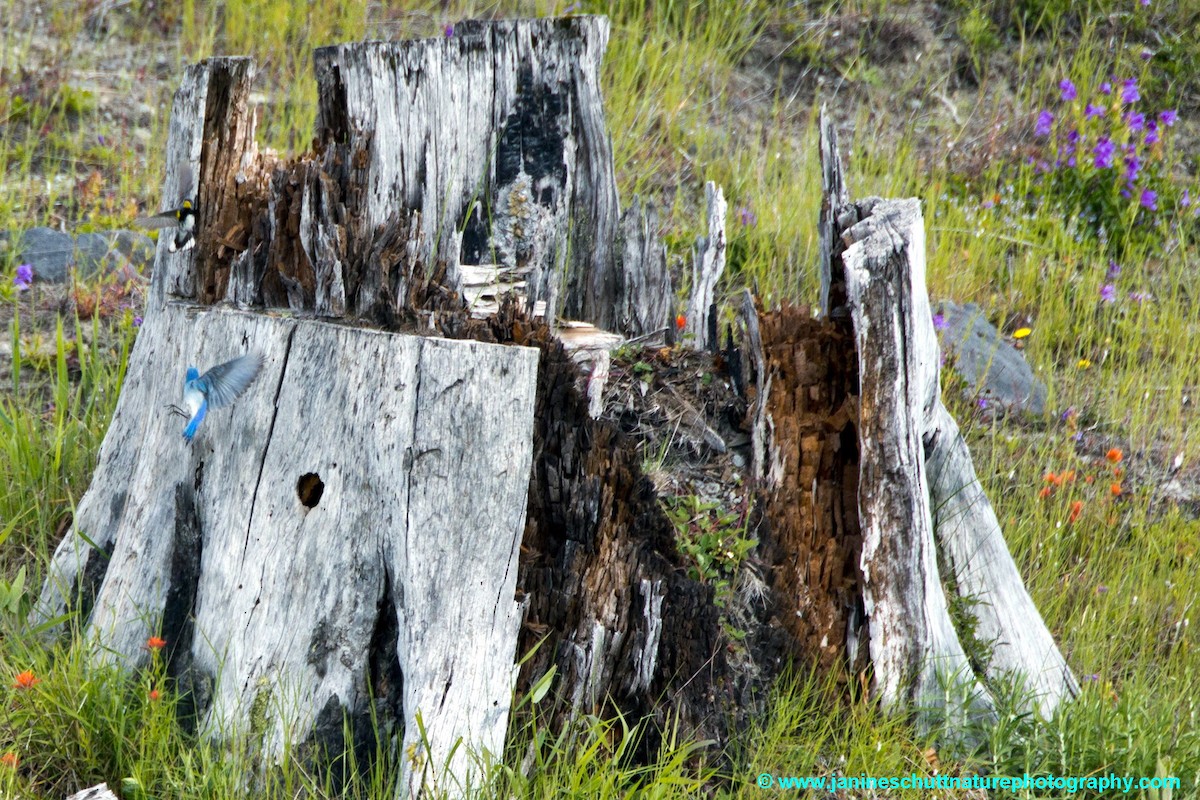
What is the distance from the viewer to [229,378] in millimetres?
2586

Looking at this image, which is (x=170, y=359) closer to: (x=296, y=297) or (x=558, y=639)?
(x=296, y=297)

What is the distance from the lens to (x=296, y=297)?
277 cm

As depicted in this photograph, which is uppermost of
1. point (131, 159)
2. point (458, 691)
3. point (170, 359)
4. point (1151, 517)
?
point (131, 159)

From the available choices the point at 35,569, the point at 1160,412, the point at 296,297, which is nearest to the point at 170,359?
the point at 296,297

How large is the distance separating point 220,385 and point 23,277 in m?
2.46

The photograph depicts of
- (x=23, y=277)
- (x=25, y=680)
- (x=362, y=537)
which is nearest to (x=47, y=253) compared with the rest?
(x=23, y=277)

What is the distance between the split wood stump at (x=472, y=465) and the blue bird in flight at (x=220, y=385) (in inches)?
1.7

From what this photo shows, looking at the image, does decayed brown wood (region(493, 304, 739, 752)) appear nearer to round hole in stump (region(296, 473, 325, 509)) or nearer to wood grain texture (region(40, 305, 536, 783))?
wood grain texture (region(40, 305, 536, 783))

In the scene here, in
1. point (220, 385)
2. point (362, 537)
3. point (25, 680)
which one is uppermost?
point (220, 385)

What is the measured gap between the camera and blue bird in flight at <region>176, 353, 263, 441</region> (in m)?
2.58

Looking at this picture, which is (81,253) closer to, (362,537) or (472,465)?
(362,537)

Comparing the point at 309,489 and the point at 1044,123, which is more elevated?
the point at 1044,123

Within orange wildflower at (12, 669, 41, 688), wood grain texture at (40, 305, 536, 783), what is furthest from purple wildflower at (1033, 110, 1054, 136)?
orange wildflower at (12, 669, 41, 688)

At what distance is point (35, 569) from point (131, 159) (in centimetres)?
285
